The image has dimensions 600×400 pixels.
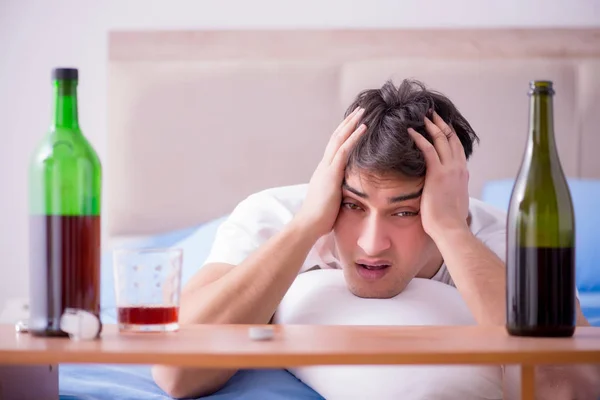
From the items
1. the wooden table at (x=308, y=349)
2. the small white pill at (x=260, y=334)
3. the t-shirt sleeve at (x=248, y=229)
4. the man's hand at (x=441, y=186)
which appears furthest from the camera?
the t-shirt sleeve at (x=248, y=229)

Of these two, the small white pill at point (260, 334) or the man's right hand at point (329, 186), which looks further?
the man's right hand at point (329, 186)

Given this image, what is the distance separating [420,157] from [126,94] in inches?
76.9

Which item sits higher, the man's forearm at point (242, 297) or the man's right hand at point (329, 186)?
the man's right hand at point (329, 186)

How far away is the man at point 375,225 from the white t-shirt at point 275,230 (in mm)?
191

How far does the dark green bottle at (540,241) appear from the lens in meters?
1.03

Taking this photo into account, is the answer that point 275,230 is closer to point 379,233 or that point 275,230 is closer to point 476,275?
point 379,233

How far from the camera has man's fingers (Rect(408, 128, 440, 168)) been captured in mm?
1530

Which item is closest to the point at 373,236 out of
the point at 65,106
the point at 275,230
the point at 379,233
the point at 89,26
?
the point at 379,233

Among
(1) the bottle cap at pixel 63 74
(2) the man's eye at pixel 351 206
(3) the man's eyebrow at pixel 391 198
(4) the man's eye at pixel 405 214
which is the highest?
(1) the bottle cap at pixel 63 74

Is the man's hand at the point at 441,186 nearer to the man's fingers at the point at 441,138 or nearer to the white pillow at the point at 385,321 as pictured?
the man's fingers at the point at 441,138

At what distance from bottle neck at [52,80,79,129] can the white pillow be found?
57 centimetres

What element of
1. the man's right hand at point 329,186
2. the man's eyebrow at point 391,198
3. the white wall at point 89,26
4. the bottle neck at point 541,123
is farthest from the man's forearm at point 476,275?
the white wall at point 89,26

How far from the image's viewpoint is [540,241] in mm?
1069

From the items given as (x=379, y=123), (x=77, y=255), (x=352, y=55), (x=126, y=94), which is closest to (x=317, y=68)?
(x=352, y=55)
